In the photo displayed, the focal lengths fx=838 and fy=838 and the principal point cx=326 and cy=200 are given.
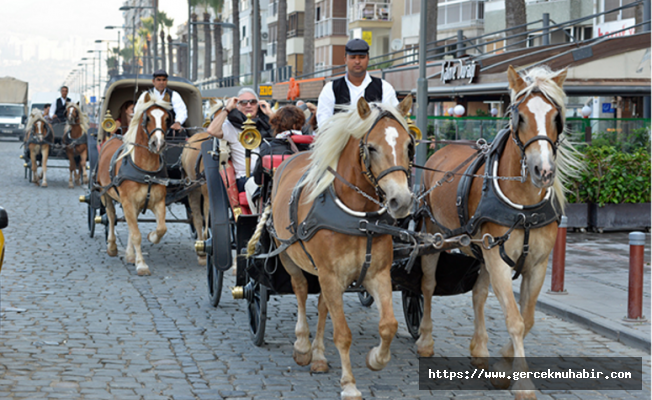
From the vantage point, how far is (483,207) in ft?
19.3

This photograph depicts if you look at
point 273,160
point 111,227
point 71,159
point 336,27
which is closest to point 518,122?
point 273,160

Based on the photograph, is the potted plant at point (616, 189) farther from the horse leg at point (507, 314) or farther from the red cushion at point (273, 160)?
the horse leg at point (507, 314)

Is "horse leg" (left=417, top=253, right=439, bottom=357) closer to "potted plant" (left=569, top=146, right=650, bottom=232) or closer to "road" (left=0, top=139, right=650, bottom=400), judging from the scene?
"road" (left=0, top=139, right=650, bottom=400)

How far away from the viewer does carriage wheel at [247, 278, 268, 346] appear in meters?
6.88

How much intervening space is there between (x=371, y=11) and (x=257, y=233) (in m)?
46.8

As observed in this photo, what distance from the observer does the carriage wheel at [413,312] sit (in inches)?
288

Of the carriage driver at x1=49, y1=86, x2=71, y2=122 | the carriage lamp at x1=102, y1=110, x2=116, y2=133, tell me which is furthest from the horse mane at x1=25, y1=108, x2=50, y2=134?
the carriage lamp at x1=102, y1=110, x2=116, y2=133

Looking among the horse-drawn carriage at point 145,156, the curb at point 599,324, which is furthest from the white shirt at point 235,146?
the curb at point 599,324

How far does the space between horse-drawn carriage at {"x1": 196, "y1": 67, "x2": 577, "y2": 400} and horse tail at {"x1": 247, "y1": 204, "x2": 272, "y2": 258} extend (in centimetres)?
1

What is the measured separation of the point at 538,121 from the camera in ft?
17.9

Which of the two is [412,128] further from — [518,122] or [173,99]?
[173,99]

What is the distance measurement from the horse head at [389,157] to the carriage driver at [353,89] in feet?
4.46

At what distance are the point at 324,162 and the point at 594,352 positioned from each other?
3139mm

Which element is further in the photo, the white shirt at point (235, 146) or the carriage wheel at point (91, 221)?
the carriage wheel at point (91, 221)
